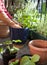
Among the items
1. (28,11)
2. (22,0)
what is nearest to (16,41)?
(28,11)

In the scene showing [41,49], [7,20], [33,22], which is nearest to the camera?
[41,49]

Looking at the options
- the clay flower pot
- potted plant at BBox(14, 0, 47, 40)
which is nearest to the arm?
potted plant at BBox(14, 0, 47, 40)

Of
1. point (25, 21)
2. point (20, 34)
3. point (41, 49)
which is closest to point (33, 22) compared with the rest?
point (25, 21)

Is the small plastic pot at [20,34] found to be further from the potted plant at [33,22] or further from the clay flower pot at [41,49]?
the clay flower pot at [41,49]

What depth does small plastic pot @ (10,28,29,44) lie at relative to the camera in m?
1.42

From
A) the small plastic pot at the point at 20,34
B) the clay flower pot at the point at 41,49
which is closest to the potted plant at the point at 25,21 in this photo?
the small plastic pot at the point at 20,34

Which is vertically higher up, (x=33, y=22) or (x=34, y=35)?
(x=33, y=22)

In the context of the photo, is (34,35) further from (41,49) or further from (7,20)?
(41,49)

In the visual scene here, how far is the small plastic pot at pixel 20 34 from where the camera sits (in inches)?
56.1

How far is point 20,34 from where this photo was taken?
1440 mm

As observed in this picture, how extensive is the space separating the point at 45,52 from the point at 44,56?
0.03m

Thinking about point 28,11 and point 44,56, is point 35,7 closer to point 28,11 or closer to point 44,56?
point 28,11

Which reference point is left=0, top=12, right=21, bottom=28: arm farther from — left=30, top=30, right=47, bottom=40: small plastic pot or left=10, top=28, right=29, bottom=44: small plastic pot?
left=30, top=30, right=47, bottom=40: small plastic pot

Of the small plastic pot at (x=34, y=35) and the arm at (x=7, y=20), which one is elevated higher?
the arm at (x=7, y=20)
